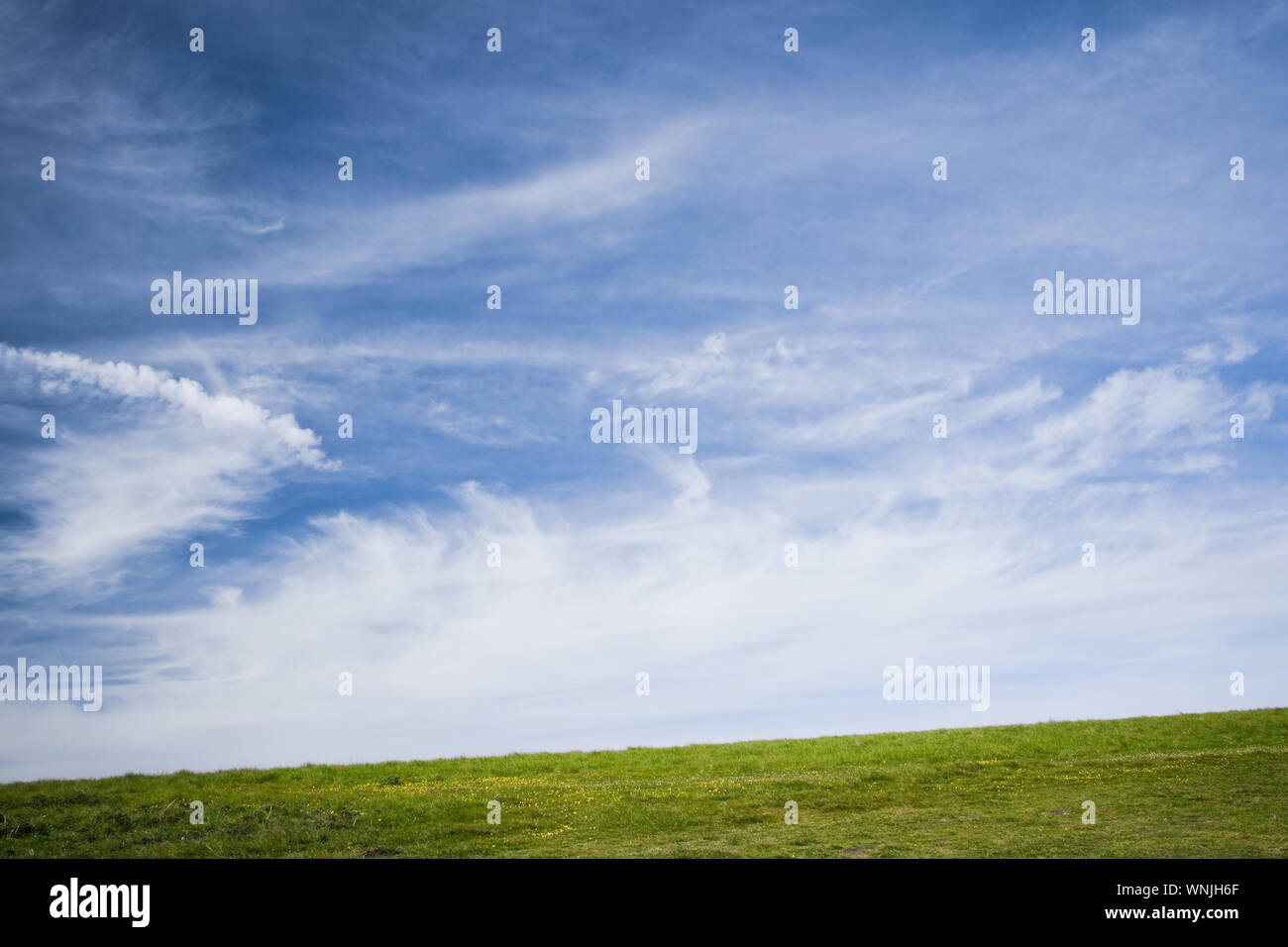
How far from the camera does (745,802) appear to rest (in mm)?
29469

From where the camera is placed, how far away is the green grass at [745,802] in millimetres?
22719

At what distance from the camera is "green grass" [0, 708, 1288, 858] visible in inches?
894
